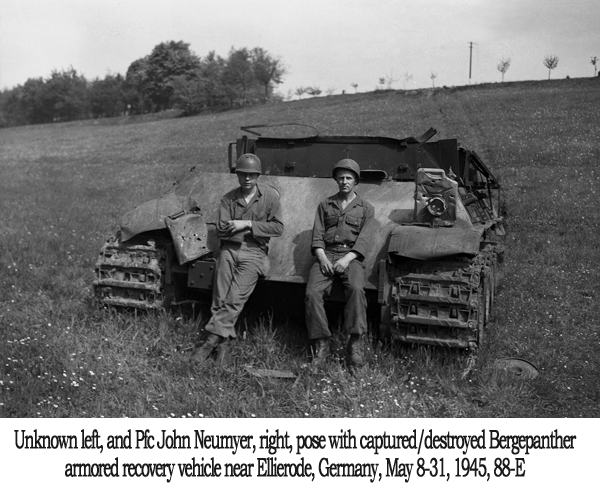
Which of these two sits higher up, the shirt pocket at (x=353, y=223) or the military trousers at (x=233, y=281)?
the shirt pocket at (x=353, y=223)

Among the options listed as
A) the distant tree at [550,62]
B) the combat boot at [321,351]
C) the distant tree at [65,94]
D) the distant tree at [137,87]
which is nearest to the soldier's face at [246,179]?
the combat boot at [321,351]

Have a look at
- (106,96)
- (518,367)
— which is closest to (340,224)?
(518,367)

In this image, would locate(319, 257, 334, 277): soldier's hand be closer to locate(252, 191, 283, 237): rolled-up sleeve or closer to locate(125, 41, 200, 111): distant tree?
locate(252, 191, 283, 237): rolled-up sleeve

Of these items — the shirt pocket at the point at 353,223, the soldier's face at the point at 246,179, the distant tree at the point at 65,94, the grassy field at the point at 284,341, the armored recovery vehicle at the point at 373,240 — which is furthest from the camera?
the distant tree at the point at 65,94

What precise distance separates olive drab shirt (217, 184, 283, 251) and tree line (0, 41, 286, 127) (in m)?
29.3

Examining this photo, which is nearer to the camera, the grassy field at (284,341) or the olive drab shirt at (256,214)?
the grassy field at (284,341)

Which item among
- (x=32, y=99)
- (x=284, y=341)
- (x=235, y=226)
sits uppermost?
(x=32, y=99)

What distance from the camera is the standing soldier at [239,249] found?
5.58m

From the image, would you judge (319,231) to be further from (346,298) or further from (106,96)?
(106,96)

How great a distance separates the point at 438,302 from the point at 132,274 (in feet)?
8.72

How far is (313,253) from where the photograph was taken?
18.4 feet

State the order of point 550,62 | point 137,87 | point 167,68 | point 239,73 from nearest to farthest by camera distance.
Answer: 1. point 550,62
2. point 239,73
3. point 167,68
4. point 137,87

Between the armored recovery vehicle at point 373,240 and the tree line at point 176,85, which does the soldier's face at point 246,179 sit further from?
the tree line at point 176,85

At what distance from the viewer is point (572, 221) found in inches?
408
